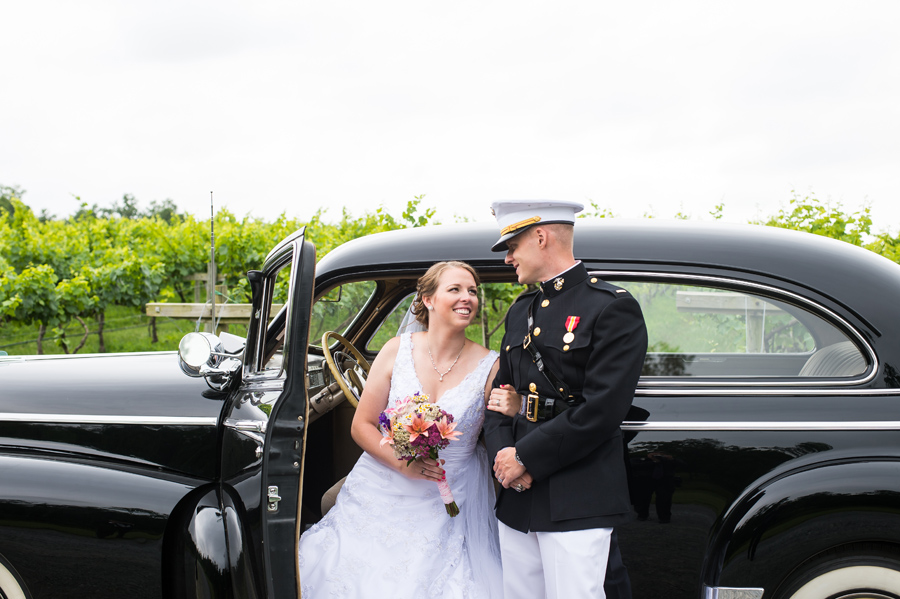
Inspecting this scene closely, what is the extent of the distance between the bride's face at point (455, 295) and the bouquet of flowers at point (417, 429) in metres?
0.38

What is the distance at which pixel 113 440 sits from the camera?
256 cm

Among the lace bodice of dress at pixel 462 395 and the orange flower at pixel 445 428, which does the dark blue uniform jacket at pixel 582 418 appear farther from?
the lace bodice of dress at pixel 462 395

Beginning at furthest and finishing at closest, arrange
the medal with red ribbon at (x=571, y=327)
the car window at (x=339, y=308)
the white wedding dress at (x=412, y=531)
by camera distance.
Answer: the car window at (x=339, y=308) → the white wedding dress at (x=412, y=531) → the medal with red ribbon at (x=571, y=327)

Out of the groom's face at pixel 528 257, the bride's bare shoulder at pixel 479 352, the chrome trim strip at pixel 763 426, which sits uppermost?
the groom's face at pixel 528 257

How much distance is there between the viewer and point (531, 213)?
2189 millimetres

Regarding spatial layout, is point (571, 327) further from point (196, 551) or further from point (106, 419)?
point (106, 419)

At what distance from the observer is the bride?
240 cm

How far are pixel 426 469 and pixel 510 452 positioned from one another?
1.58 feet

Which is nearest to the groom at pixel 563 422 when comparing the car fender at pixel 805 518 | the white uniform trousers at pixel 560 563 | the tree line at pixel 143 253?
the white uniform trousers at pixel 560 563

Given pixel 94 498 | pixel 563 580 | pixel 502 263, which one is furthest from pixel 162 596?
pixel 502 263

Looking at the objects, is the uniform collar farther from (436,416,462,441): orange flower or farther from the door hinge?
the door hinge

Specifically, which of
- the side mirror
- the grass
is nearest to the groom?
the side mirror

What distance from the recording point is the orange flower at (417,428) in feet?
7.39

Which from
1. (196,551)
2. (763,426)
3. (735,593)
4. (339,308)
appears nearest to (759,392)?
(763,426)
